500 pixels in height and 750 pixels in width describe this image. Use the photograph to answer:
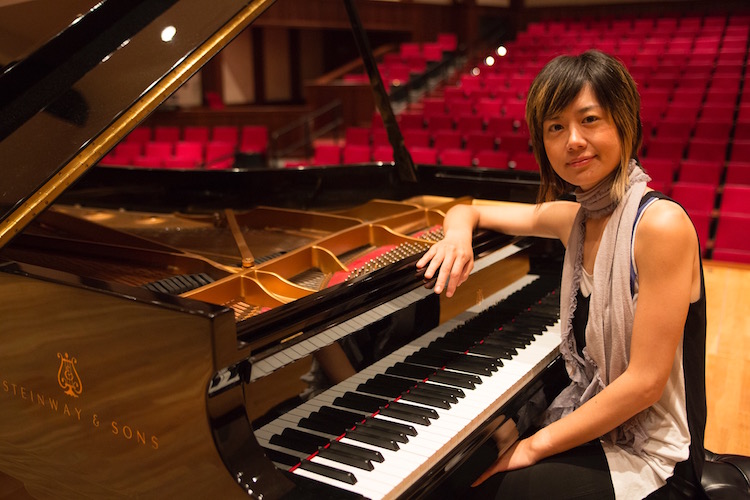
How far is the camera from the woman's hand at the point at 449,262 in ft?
5.55

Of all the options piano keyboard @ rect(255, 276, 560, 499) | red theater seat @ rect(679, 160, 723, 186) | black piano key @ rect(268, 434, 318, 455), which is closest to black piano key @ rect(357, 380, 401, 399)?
piano keyboard @ rect(255, 276, 560, 499)

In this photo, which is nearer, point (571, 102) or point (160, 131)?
point (571, 102)

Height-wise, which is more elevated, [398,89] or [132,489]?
[398,89]

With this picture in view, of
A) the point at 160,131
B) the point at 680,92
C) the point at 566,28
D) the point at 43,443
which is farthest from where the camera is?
the point at 566,28

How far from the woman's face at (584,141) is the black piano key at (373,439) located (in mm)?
773

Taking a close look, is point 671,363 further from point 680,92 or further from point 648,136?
point 680,92

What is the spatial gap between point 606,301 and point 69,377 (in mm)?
1244

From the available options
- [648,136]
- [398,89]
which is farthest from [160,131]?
[648,136]

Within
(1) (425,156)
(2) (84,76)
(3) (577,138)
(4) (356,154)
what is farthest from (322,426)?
(4) (356,154)

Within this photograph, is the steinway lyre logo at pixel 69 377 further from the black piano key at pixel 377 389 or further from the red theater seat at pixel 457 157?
the red theater seat at pixel 457 157

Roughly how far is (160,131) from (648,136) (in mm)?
6813

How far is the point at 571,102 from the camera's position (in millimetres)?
1466

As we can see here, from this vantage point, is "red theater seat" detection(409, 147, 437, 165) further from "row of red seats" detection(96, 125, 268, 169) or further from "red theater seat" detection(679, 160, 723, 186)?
"red theater seat" detection(679, 160, 723, 186)

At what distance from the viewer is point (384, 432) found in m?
1.39
